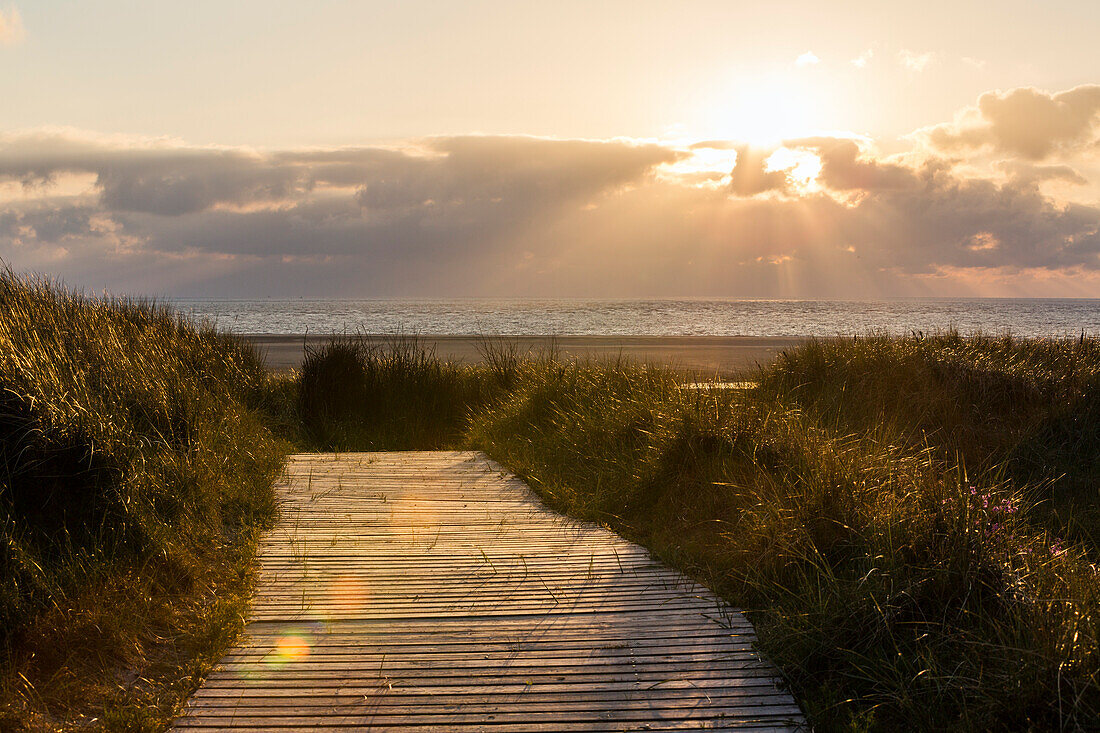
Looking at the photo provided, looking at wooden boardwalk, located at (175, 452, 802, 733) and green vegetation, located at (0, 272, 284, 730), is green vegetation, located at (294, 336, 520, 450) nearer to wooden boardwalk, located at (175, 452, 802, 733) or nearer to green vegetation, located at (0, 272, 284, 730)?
green vegetation, located at (0, 272, 284, 730)

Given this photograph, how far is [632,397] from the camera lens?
26.7ft

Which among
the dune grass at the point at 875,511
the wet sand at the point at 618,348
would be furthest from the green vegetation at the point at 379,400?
the wet sand at the point at 618,348

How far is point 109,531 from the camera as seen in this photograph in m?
4.09

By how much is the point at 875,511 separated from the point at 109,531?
13.7 feet

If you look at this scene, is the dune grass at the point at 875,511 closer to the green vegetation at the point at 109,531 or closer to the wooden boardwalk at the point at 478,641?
the wooden boardwalk at the point at 478,641

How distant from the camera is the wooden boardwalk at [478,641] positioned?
9.50ft

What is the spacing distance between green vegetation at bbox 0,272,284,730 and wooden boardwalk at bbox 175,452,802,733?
264 mm

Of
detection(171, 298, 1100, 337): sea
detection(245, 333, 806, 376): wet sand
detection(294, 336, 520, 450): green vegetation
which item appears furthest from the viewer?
detection(171, 298, 1100, 337): sea

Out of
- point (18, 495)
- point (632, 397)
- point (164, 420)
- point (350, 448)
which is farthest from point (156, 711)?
point (350, 448)

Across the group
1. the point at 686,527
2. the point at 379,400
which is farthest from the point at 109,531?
the point at 379,400

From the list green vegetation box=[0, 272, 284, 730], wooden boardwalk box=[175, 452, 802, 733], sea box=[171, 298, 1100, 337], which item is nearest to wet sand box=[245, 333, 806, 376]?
sea box=[171, 298, 1100, 337]

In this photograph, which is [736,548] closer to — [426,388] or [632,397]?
[632,397]

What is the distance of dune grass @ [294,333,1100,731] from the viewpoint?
2.93 meters

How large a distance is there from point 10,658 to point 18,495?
1.26 meters
